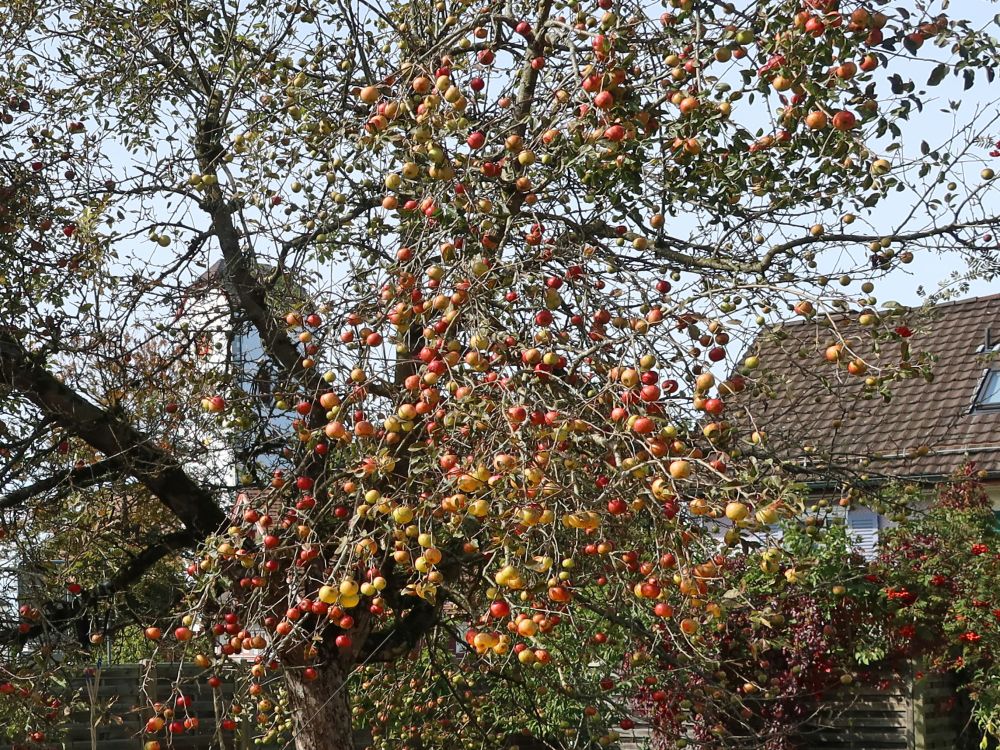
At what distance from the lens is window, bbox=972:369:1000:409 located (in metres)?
12.0

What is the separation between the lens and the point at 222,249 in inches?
237

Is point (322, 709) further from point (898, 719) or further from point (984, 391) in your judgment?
point (984, 391)

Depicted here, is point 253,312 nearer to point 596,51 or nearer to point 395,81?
point 395,81

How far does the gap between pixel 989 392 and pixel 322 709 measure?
9.34 metres

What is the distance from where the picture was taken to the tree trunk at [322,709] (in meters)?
5.50

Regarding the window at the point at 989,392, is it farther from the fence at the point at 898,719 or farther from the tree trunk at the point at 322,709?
the tree trunk at the point at 322,709

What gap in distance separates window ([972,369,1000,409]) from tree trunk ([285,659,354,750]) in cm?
885

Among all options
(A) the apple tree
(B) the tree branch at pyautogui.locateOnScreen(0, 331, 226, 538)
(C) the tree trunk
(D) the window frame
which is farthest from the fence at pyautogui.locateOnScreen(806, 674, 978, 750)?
(B) the tree branch at pyautogui.locateOnScreen(0, 331, 226, 538)

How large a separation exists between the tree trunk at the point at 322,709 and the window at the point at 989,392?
8849 mm

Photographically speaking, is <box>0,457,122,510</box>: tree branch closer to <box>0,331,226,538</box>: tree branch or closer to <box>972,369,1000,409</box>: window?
<box>0,331,226,538</box>: tree branch

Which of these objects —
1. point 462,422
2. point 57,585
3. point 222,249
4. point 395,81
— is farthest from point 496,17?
point 57,585

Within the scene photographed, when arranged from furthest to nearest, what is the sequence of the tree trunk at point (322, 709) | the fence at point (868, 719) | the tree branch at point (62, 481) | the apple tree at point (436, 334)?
1. the fence at point (868, 719)
2. the tree branch at point (62, 481)
3. the tree trunk at point (322, 709)
4. the apple tree at point (436, 334)

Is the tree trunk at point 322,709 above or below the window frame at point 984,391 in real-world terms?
below

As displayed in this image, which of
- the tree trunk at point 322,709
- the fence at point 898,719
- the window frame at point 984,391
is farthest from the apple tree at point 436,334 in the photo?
the window frame at point 984,391
